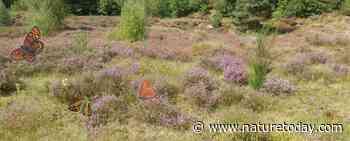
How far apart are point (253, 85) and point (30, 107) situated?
17.3ft

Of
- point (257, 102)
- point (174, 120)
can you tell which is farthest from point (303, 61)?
point (174, 120)

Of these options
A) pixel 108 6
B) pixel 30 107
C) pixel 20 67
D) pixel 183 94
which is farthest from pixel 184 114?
pixel 108 6

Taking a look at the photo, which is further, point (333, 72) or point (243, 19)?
point (243, 19)

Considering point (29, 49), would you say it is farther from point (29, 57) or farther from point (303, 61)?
point (303, 61)

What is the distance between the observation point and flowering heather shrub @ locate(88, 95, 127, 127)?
7.41 m

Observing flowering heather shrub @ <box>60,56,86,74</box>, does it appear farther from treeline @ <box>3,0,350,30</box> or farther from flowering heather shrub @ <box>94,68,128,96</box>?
treeline @ <box>3,0,350,30</box>

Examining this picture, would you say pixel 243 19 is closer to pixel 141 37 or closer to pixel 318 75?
pixel 141 37

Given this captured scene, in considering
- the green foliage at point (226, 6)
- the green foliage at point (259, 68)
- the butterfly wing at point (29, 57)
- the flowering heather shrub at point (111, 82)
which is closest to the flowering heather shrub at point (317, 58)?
the green foliage at point (259, 68)

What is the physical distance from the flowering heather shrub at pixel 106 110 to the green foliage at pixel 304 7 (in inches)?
1082

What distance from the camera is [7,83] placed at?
970 cm

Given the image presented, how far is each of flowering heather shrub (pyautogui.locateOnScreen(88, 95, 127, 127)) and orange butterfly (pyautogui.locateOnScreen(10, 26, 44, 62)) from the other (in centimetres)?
549

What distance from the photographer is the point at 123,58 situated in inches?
531

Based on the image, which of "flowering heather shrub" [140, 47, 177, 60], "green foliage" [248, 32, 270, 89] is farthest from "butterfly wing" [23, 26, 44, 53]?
"green foliage" [248, 32, 270, 89]

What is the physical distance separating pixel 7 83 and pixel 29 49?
3.90 m
